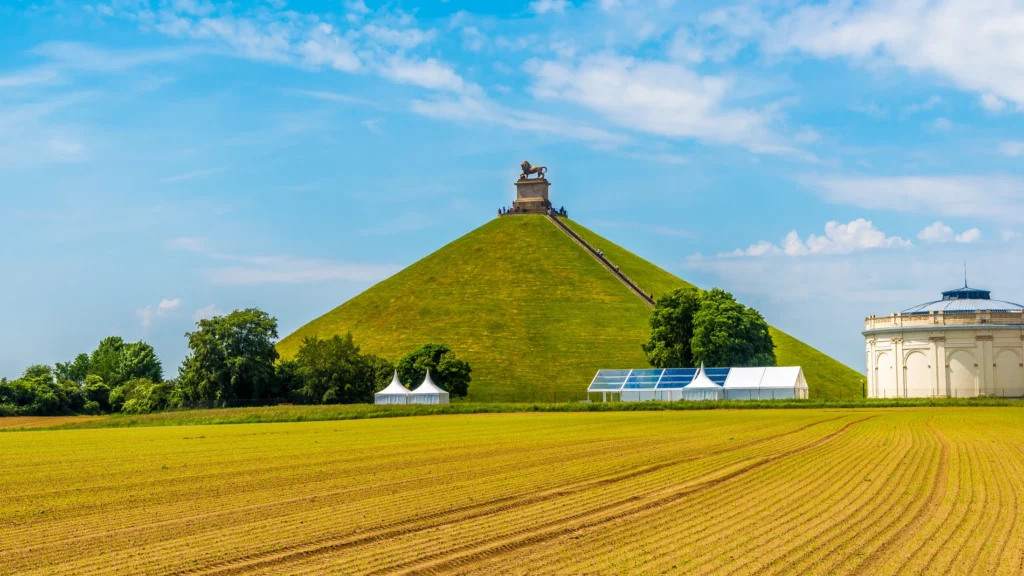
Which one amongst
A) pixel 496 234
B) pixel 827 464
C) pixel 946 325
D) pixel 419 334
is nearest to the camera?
pixel 827 464

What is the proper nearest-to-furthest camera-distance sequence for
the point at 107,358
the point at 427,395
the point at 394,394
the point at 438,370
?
the point at 427,395 → the point at 394,394 → the point at 438,370 → the point at 107,358

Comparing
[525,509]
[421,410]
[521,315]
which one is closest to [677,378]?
[421,410]

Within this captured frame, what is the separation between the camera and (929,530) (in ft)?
63.3

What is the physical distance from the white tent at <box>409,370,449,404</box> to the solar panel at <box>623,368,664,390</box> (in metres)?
18.4

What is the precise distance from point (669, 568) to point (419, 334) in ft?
414

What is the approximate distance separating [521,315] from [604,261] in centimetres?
2909

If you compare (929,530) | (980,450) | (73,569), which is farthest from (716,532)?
(980,450)

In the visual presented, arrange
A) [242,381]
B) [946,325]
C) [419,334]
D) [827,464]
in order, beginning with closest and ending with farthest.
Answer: [827,464]
[242,381]
[946,325]
[419,334]

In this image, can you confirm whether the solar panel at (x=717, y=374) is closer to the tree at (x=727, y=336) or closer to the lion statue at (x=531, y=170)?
the tree at (x=727, y=336)

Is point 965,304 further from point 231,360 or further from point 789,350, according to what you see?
point 231,360

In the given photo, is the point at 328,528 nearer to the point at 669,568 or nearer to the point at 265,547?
the point at 265,547

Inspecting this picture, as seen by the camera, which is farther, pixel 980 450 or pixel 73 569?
pixel 980 450

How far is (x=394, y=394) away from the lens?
4060 inches

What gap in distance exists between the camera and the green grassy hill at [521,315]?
127688 millimetres
